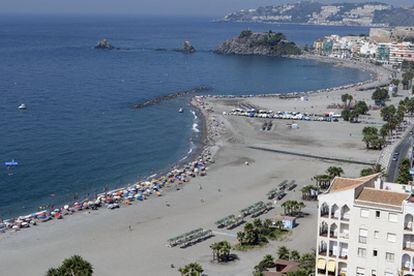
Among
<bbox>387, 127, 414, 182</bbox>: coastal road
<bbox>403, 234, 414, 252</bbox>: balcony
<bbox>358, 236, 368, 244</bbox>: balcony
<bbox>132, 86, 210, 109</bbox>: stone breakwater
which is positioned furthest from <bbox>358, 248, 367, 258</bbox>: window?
<bbox>132, 86, 210, 109</bbox>: stone breakwater

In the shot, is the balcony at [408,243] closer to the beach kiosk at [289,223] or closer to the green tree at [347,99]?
the beach kiosk at [289,223]

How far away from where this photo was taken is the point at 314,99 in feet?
Answer: 388

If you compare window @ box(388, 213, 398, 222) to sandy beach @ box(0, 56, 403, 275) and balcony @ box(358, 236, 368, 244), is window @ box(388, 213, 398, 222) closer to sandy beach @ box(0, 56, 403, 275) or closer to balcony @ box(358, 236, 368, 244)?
balcony @ box(358, 236, 368, 244)

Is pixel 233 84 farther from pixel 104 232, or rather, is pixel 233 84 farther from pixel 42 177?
pixel 104 232

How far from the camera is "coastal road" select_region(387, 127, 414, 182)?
A: 6169 cm

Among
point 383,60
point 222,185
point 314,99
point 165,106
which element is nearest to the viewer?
point 222,185

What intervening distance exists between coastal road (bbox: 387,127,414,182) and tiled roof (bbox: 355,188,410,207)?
34.1 metres

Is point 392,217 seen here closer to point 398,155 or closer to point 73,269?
point 73,269

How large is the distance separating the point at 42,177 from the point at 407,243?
48.9 meters

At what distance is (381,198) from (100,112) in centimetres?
8159

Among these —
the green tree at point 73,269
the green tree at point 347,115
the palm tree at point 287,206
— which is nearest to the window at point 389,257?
the green tree at point 73,269

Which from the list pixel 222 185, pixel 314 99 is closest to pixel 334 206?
pixel 222 185

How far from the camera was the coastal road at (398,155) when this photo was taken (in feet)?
202

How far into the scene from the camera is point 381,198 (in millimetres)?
25219
